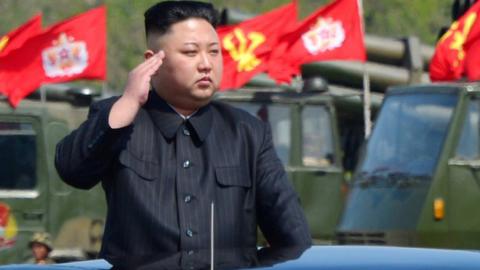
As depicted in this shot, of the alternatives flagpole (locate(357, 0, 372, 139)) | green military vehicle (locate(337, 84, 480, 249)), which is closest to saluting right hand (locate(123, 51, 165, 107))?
green military vehicle (locate(337, 84, 480, 249))

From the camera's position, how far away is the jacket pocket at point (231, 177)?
214 inches

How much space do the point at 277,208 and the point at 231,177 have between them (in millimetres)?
168

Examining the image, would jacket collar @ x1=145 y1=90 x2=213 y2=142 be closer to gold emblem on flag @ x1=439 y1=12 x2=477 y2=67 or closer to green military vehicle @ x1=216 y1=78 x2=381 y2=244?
gold emblem on flag @ x1=439 y1=12 x2=477 y2=67

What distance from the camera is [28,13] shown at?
53062mm

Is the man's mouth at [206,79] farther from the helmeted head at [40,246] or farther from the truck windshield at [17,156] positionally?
the truck windshield at [17,156]

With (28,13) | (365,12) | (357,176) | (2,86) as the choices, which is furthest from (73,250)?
(365,12)

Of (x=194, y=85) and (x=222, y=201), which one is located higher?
(x=194, y=85)

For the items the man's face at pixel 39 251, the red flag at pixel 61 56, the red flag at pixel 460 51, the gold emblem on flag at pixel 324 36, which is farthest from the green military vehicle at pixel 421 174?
the red flag at pixel 61 56

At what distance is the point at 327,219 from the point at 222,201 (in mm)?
16009

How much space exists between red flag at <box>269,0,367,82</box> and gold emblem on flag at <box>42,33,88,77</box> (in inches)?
90.7

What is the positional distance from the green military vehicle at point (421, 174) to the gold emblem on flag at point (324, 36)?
15.9 feet

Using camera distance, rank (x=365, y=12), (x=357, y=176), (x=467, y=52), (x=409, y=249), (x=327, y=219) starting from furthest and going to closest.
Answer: (x=365, y=12), (x=327, y=219), (x=467, y=52), (x=357, y=176), (x=409, y=249)

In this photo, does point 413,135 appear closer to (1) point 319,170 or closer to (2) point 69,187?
(1) point 319,170

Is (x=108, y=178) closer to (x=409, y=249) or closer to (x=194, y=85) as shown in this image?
(x=194, y=85)
